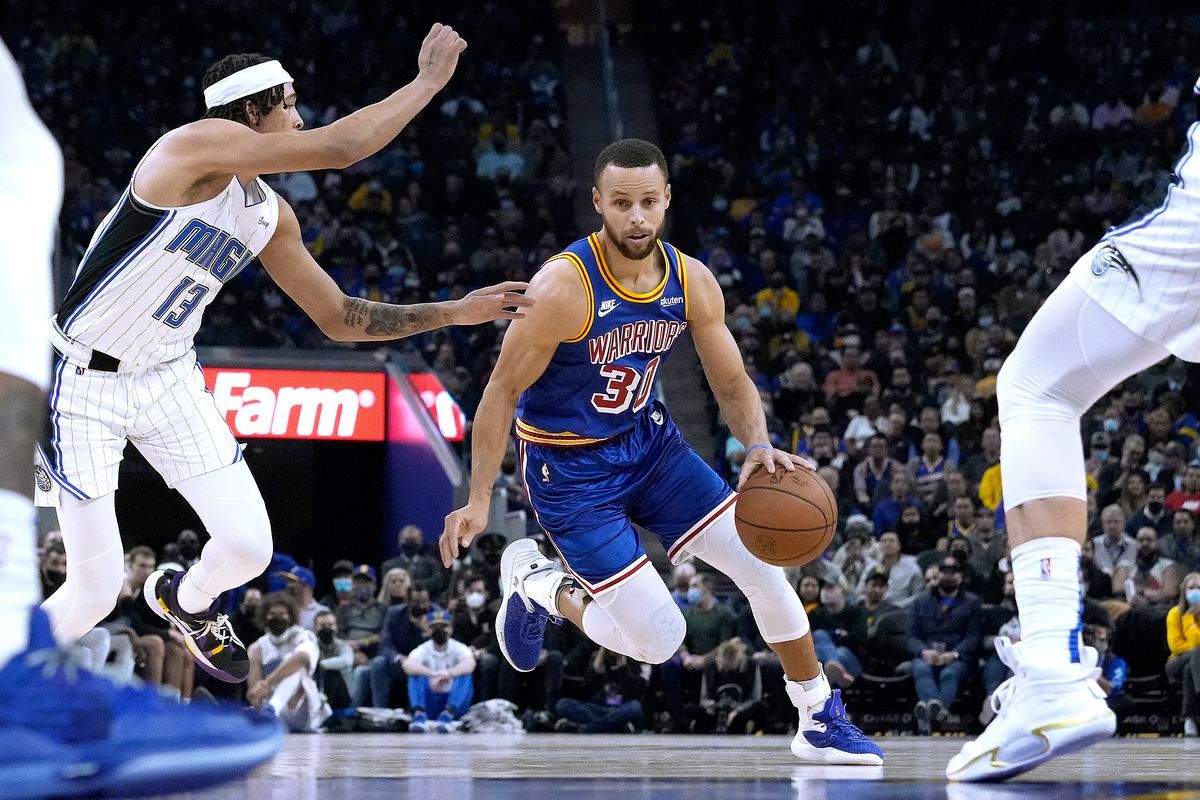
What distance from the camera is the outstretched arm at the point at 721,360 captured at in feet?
17.1

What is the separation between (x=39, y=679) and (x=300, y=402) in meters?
11.0

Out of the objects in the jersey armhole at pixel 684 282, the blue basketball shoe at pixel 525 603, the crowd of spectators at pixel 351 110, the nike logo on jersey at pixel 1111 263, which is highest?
the crowd of spectators at pixel 351 110

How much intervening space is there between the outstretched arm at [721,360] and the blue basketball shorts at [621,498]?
0.22 meters

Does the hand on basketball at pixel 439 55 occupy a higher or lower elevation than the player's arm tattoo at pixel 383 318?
higher

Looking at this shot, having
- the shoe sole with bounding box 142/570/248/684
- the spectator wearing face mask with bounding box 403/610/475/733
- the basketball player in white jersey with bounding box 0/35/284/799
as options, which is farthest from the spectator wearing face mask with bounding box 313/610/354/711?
the basketball player in white jersey with bounding box 0/35/284/799

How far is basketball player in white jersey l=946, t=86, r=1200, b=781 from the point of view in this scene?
10.3 ft

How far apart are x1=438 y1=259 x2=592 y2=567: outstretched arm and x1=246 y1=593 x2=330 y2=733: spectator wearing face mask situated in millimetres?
5303

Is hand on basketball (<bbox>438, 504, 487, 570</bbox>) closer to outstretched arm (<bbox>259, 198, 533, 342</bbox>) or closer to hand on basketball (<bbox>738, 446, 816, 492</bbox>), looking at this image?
outstretched arm (<bbox>259, 198, 533, 342</bbox>)

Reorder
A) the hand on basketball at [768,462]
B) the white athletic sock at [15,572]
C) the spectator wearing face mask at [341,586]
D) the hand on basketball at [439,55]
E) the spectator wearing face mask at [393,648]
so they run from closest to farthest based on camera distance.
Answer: the white athletic sock at [15,572] → the hand on basketball at [439,55] → the hand on basketball at [768,462] → the spectator wearing face mask at [393,648] → the spectator wearing face mask at [341,586]

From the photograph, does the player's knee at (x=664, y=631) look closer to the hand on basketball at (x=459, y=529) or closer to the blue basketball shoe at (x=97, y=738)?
the hand on basketball at (x=459, y=529)

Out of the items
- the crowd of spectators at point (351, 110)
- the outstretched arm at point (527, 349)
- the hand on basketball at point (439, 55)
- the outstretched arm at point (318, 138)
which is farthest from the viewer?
the crowd of spectators at point (351, 110)

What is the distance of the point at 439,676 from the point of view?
33.7 ft

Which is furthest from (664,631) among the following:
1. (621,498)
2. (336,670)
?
(336,670)

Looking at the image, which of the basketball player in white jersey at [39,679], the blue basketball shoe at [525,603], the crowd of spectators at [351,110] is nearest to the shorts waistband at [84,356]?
the blue basketball shoe at [525,603]
